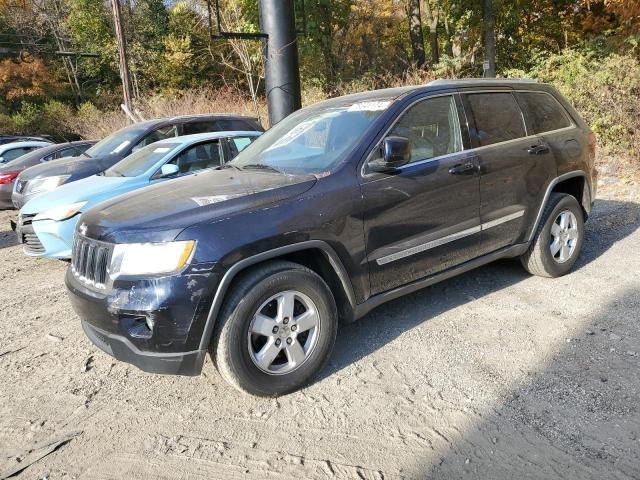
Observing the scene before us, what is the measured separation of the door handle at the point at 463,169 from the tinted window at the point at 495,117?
0.28 meters

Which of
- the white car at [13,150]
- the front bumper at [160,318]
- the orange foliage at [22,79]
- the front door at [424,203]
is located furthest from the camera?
the orange foliage at [22,79]

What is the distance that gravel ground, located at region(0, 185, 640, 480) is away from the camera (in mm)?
2529

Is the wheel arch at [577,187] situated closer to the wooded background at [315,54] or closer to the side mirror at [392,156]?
the side mirror at [392,156]

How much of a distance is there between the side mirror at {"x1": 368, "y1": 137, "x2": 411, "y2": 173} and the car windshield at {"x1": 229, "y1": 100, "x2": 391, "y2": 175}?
23 centimetres

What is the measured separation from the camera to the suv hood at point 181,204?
111 inches

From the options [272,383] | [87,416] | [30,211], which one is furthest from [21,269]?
[272,383]

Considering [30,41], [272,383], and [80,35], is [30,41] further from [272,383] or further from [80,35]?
[272,383]

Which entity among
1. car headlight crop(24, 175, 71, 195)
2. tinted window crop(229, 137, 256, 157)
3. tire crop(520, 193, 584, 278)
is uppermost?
tinted window crop(229, 137, 256, 157)

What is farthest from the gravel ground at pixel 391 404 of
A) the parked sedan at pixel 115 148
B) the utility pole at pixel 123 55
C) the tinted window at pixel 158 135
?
the utility pole at pixel 123 55

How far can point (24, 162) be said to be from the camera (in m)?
11.0

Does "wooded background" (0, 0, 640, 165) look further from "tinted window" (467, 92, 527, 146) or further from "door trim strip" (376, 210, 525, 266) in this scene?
"door trim strip" (376, 210, 525, 266)

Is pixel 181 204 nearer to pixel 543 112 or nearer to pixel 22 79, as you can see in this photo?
pixel 543 112

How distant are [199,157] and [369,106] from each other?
3.68m

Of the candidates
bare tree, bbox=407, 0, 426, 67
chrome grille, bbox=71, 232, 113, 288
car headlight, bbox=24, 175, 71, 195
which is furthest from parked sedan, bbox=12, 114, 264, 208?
bare tree, bbox=407, 0, 426, 67
